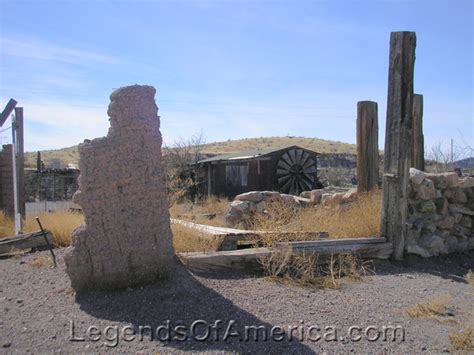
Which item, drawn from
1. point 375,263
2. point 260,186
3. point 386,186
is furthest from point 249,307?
point 260,186

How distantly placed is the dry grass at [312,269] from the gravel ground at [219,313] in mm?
212

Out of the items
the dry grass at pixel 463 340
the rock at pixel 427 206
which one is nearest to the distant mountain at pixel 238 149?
the rock at pixel 427 206

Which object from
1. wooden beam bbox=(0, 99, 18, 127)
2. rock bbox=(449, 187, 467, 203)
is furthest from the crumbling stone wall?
rock bbox=(449, 187, 467, 203)

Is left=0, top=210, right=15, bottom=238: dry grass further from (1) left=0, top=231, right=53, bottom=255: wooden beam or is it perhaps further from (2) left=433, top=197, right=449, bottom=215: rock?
(2) left=433, top=197, right=449, bottom=215: rock

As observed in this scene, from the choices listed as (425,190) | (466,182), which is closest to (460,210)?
(466,182)

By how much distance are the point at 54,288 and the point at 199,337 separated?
2.26 meters

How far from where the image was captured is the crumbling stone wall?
4.85m

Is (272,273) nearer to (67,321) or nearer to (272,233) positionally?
(272,233)

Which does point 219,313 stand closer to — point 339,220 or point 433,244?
point 339,220

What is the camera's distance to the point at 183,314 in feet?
14.4

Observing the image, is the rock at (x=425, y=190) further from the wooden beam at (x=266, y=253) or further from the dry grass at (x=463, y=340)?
the dry grass at (x=463, y=340)

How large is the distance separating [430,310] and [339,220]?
312cm

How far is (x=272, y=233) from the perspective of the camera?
6590 mm

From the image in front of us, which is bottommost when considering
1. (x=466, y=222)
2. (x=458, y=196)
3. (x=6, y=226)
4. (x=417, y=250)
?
(x=417, y=250)
